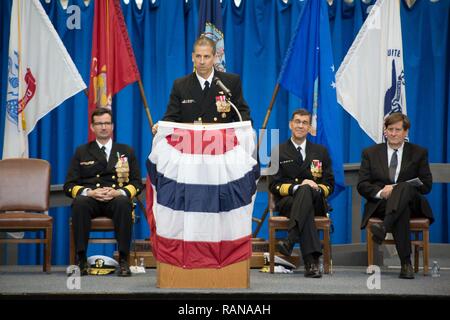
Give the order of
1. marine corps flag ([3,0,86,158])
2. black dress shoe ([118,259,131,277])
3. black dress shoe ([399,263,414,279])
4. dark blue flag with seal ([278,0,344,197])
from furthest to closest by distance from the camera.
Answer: marine corps flag ([3,0,86,158]) → dark blue flag with seal ([278,0,344,197]) → black dress shoe ([118,259,131,277]) → black dress shoe ([399,263,414,279])

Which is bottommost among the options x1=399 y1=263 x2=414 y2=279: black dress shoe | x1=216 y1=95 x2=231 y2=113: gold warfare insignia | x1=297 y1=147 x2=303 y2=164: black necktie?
x1=399 y1=263 x2=414 y2=279: black dress shoe

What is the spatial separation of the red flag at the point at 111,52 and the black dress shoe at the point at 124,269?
1.68 m

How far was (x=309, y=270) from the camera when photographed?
5.75 metres

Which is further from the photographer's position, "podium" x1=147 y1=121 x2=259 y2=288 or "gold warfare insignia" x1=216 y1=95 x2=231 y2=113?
"gold warfare insignia" x1=216 y1=95 x2=231 y2=113

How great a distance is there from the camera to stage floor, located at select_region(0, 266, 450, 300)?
4664 millimetres

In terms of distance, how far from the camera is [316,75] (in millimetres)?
6902

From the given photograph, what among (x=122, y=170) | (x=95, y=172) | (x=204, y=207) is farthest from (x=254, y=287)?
(x=95, y=172)

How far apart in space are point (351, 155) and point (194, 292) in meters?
3.63

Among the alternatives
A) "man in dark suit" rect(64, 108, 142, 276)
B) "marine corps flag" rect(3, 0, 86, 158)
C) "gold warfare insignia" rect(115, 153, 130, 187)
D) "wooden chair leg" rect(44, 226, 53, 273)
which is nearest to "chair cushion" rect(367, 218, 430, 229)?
"man in dark suit" rect(64, 108, 142, 276)

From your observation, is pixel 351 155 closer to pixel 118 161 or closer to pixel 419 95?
pixel 419 95

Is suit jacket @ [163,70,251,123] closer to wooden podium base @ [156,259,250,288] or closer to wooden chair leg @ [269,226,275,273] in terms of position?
wooden chair leg @ [269,226,275,273]

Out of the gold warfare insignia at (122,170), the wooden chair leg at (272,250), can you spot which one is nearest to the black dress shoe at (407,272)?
the wooden chair leg at (272,250)

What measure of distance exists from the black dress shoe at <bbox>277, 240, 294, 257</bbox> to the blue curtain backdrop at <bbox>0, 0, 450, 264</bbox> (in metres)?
1.89
